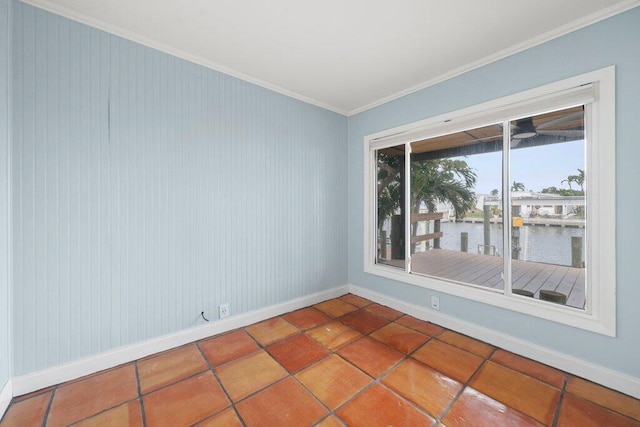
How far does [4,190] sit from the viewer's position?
1.54 m

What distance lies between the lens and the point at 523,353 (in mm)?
2104

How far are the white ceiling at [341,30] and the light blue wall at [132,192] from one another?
0.63 feet

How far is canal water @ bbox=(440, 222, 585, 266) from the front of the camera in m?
2.03

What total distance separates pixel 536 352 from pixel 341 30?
2975 mm

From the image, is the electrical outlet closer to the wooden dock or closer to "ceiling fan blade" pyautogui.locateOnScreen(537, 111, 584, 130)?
the wooden dock

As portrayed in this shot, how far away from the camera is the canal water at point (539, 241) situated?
203 cm

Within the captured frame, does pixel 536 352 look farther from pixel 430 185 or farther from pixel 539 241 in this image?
pixel 430 185

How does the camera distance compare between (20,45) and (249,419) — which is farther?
(20,45)

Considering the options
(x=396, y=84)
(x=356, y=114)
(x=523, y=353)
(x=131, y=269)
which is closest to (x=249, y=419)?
(x=131, y=269)

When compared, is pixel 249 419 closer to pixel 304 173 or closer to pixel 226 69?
pixel 304 173

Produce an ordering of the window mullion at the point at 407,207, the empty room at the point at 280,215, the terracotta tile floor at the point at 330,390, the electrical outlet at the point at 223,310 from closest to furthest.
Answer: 1. the terracotta tile floor at the point at 330,390
2. the empty room at the point at 280,215
3. the electrical outlet at the point at 223,310
4. the window mullion at the point at 407,207

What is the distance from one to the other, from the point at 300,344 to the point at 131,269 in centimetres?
156

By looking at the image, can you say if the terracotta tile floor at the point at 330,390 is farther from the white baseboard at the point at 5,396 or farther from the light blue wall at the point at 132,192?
A: the light blue wall at the point at 132,192

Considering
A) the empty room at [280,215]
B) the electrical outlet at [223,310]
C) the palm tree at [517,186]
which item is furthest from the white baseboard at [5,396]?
the palm tree at [517,186]
